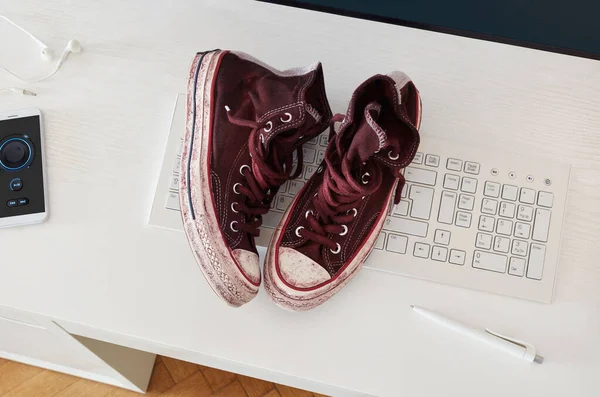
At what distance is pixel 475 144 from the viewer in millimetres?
742

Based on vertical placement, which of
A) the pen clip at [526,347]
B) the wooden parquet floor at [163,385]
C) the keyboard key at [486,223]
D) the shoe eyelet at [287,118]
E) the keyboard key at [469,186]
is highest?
the shoe eyelet at [287,118]

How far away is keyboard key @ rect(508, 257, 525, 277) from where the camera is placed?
71 cm

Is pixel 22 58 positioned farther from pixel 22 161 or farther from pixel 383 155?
pixel 383 155

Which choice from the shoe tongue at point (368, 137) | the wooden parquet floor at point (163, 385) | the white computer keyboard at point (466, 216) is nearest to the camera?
the shoe tongue at point (368, 137)

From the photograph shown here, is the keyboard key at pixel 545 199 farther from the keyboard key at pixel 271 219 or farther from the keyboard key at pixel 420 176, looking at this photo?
the keyboard key at pixel 271 219

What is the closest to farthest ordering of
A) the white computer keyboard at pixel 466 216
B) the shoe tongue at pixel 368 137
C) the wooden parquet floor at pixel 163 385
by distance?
1. the shoe tongue at pixel 368 137
2. the white computer keyboard at pixel 466 216
3. the wooden parquet floor at pixel 163 385

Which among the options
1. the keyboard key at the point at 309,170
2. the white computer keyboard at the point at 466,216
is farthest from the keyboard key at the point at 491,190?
the keyboard key at the point at 309,170

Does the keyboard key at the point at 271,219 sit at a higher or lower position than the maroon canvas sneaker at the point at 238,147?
lower

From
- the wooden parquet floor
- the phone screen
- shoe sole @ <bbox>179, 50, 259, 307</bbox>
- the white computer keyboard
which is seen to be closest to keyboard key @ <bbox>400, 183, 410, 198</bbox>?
the white computer keyboard

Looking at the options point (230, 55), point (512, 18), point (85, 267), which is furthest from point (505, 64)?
point (85, 267)

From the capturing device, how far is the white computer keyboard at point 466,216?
70 centimetres

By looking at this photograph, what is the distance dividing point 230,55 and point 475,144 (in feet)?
1.06

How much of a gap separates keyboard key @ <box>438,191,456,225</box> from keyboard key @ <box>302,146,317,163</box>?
6.5 inches

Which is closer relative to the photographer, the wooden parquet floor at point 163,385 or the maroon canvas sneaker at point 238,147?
the maroon canvas sneaker at point 238,147
